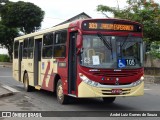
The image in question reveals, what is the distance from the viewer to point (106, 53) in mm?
12336

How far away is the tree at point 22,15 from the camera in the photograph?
55.8m

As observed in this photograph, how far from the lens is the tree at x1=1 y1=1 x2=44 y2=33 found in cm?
5584

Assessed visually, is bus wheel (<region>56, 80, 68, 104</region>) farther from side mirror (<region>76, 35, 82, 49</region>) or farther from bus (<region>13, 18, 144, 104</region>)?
side mirror (<region>76, 35, 82, 49</region>)

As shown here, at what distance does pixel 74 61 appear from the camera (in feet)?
42.7

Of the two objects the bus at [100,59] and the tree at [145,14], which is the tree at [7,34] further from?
the bus at [100,59]

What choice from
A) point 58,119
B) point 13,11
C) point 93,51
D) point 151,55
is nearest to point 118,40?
point 93,51

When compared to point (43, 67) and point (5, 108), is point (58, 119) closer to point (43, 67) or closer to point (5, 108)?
point (5, 108)

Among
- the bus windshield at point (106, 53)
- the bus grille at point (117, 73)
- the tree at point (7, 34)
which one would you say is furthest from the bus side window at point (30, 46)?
the tree at point (7, 34)

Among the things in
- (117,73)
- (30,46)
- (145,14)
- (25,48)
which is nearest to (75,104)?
(117,73)

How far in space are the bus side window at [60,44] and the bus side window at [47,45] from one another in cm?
55

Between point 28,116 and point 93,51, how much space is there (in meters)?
2.86

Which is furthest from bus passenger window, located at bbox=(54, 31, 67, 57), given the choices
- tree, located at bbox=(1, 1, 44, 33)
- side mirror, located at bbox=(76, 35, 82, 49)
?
tree, located at bbox=(1, 1, 44, 33)

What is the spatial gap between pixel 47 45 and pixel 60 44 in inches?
64.2

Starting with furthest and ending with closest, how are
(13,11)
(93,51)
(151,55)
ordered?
(13,11)
(151,55)
(93,51)
